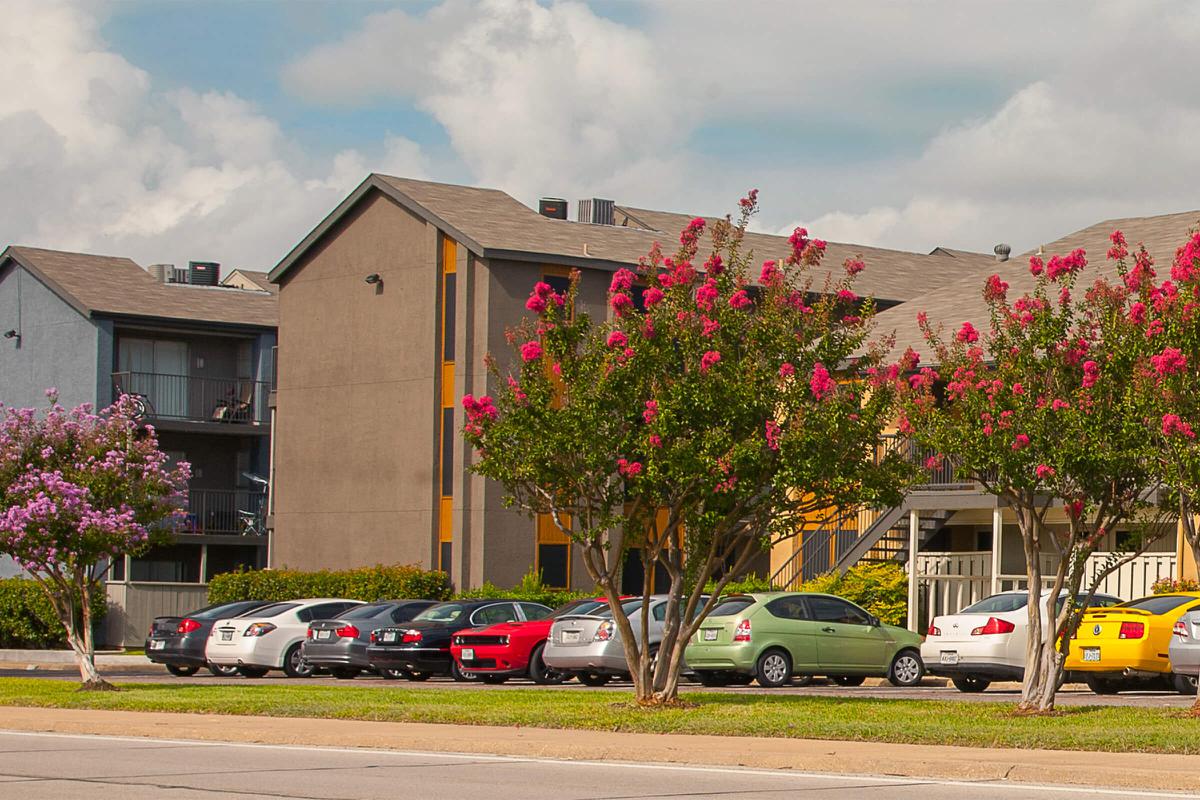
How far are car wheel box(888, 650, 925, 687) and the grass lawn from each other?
17.9ft

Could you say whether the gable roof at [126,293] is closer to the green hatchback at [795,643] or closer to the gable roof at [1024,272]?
the gable roof at [1024,272]

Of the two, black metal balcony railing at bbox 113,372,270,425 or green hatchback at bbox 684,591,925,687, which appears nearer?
→ green hatchback at bbox 684,591,925,687

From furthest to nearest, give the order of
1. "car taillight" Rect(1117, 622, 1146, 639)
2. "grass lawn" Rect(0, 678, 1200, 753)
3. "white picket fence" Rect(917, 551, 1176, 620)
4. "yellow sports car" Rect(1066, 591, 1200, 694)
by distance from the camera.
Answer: "white picket fence" Rect(917, 551, 1176, 620), "car taillight" Rect(1117, 622, 1146, 639), "yellow sports car" Rect(1066, 591, 1200, 694), "grass lawn" Rect(0, 678, 1200, 753)

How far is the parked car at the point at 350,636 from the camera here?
2994 centimetres

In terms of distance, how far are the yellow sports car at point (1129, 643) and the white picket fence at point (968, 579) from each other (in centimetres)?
902

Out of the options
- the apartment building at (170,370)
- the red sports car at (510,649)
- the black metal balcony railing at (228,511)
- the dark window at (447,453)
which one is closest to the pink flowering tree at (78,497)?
the red sports car at (510,649)

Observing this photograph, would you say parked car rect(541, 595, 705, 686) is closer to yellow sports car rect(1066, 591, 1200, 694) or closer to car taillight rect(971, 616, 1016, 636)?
car taillight rect(971, 616, 1016, 636)

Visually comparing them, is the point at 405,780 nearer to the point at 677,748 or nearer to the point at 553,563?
the point at 677,748

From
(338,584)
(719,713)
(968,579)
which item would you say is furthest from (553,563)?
(719,713)

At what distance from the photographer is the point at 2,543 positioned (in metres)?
25.0

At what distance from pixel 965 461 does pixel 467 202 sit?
26995mm

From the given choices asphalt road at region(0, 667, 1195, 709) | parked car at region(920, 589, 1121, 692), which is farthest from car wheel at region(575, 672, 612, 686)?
parked car at region(920, 589, 1121, 692)

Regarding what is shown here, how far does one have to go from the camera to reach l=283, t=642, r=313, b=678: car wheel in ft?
102

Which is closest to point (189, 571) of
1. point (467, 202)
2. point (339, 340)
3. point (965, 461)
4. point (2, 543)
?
point (339, 340)
